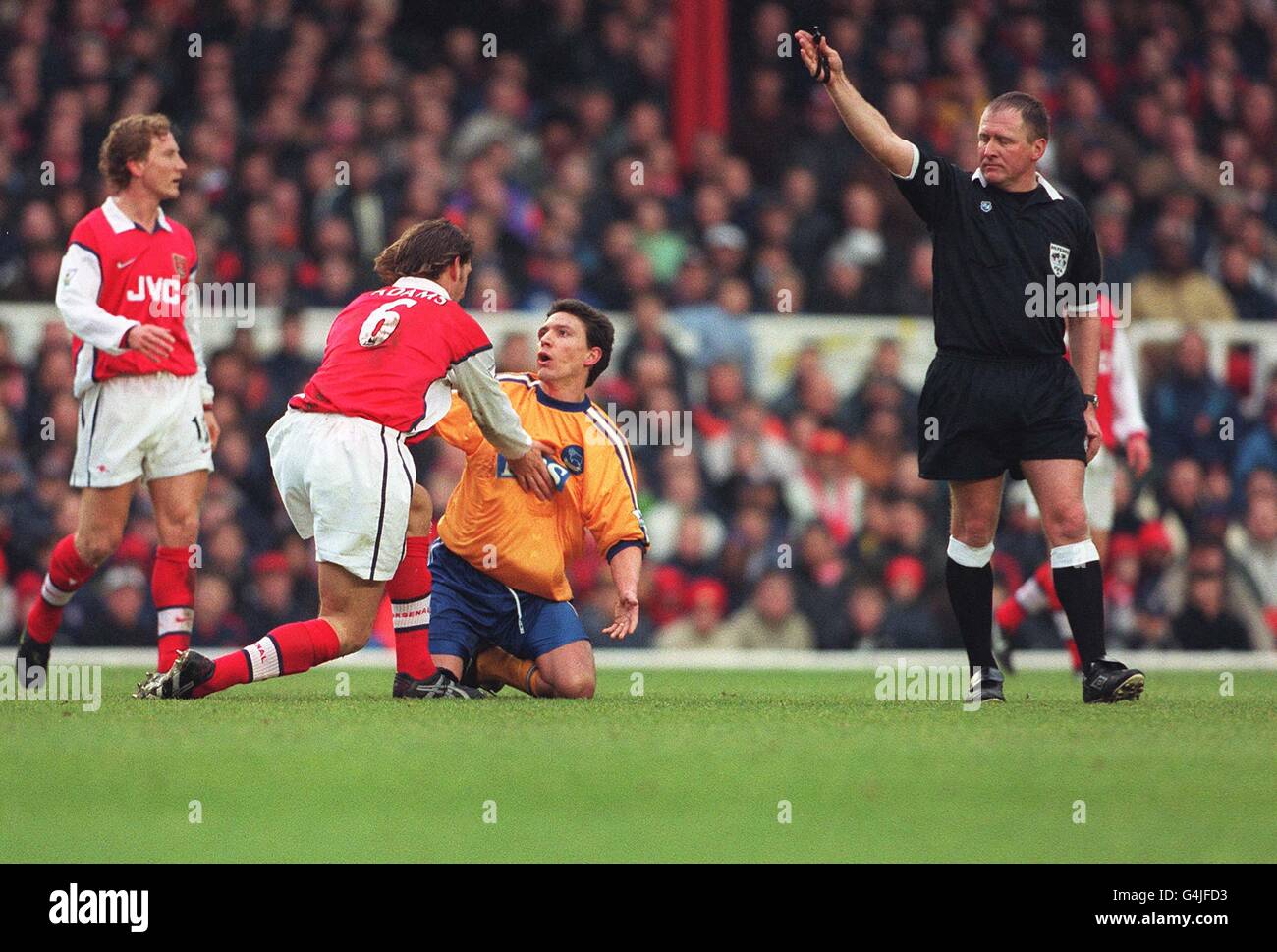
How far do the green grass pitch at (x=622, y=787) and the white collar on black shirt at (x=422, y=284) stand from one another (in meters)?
1.44

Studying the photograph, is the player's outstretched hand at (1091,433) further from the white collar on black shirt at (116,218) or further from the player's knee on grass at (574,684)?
the white collar on black shirt at (116,218)

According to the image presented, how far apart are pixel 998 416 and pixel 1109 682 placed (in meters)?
0.97

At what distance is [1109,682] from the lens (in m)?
6.32

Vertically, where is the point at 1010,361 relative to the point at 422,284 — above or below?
below

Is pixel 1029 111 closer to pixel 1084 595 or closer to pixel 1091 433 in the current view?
pixel 1091 433

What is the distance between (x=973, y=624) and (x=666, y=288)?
20.0 feet

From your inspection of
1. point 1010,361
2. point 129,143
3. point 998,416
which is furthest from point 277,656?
point 1010,361

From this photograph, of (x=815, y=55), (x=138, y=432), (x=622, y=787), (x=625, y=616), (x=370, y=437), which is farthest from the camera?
(x=138, y=432)

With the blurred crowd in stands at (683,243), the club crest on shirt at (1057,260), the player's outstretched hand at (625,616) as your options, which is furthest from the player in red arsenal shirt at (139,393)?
the blurred crowd in stands at (683,243)

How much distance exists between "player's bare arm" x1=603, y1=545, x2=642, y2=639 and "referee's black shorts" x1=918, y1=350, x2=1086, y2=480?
107 centimetres

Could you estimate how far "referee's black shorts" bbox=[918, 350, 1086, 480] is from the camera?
20.9 feet

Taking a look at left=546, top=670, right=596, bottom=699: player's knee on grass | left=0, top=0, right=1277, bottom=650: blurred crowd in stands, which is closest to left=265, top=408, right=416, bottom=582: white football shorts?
left=546, top=670, right=596, bottom=699: player's knee on grass

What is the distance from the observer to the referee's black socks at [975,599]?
6.57 m

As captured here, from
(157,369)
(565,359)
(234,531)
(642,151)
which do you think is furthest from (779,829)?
(642,151)
